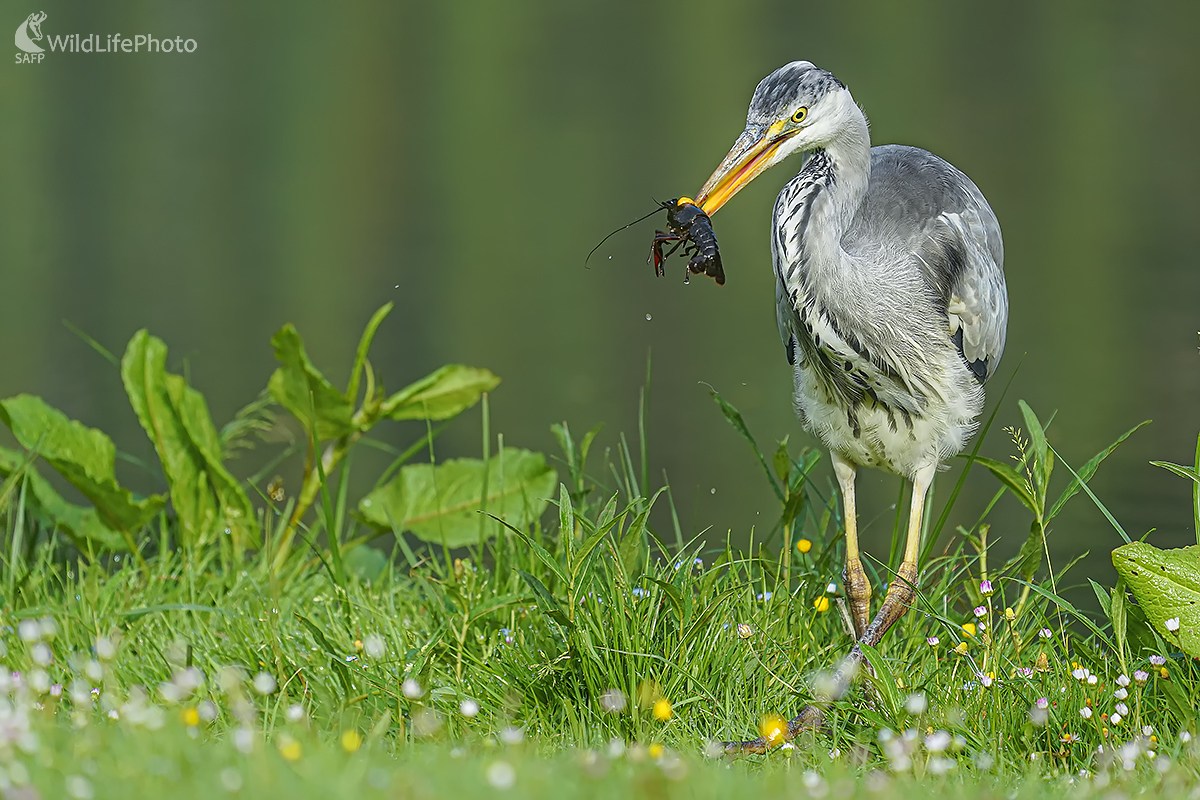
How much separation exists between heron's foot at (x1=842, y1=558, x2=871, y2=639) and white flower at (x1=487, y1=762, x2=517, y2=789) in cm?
231

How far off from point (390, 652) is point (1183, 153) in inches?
776

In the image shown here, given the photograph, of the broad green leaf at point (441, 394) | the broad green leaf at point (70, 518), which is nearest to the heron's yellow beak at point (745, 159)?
the broad green leaf at point (441, 394)

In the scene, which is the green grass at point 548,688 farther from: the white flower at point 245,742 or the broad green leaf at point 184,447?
the broad green leaf at point 184,447

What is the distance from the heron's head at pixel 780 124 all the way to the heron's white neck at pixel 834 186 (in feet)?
0.28

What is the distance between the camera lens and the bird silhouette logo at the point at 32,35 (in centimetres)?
2228

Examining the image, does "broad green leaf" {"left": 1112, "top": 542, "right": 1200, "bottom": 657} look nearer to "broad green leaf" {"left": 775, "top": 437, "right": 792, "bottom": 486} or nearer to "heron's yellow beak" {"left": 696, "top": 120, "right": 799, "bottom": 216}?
"broad green leaf" {"left": 775, "top": 437, "right": 792, "bottom": 486}

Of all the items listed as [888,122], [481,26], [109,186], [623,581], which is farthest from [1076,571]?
[481,26]

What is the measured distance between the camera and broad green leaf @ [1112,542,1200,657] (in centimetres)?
341

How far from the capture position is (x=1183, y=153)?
2019 cm

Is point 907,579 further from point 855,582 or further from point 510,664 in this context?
point 510,664

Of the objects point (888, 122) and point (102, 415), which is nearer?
point (102, 415)

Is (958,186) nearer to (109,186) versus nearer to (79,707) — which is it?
(79,707)

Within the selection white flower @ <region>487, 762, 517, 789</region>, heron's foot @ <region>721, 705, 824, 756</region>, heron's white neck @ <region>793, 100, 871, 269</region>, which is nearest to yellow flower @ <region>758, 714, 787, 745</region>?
heron's foot @ <region>721, 705, 824, 756</region>

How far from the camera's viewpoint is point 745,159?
4.02 metres
